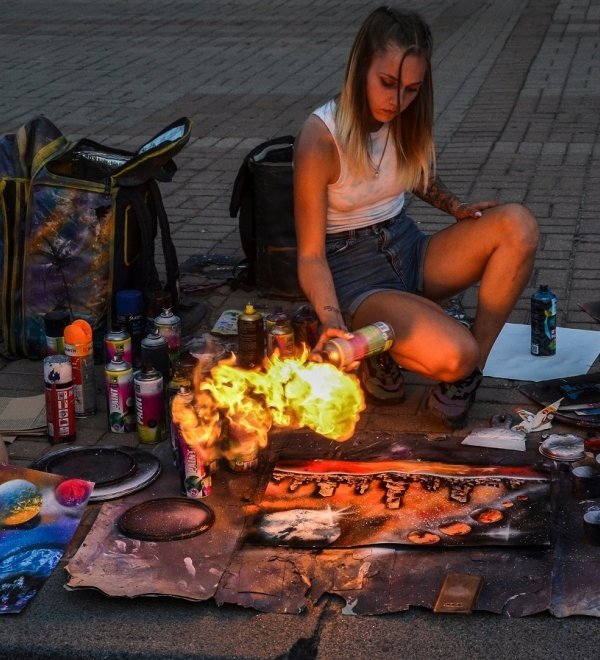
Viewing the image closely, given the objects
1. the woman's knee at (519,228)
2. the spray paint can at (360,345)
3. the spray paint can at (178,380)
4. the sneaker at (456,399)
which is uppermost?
the woman's knee at (519,228)

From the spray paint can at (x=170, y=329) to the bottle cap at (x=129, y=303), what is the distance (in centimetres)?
16

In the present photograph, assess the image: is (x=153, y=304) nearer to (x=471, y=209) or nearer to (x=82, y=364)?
(x=82, y=364)

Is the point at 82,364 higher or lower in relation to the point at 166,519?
higher

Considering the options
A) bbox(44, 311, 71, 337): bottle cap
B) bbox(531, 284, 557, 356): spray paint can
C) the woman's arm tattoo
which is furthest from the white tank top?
bbox(44, 311, 71, 337): bottle cap

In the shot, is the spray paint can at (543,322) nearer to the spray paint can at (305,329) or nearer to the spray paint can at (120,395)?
the spray paint can at (305,329)

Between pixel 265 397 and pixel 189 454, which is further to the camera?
pixel 265 397

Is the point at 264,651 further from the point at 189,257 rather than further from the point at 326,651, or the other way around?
the point at 189,257

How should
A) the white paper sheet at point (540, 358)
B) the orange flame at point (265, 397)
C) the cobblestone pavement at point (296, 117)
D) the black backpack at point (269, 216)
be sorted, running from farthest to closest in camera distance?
the black backpack at point (269, 216) → the white paper sheet at point (540, 358) → the orange flame at point (265, 397) → the cobblestone pavement at point (296, 117)

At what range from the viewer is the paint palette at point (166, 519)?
11.2 ft

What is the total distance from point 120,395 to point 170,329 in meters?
0.44

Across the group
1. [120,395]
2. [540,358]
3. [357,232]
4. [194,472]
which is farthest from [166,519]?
[540,358]

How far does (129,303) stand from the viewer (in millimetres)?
4570

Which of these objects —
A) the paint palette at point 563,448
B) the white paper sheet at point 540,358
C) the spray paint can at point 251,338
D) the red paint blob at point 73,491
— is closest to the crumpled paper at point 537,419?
the paint palette at point 563,448

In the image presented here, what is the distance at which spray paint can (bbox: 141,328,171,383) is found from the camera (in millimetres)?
4203
